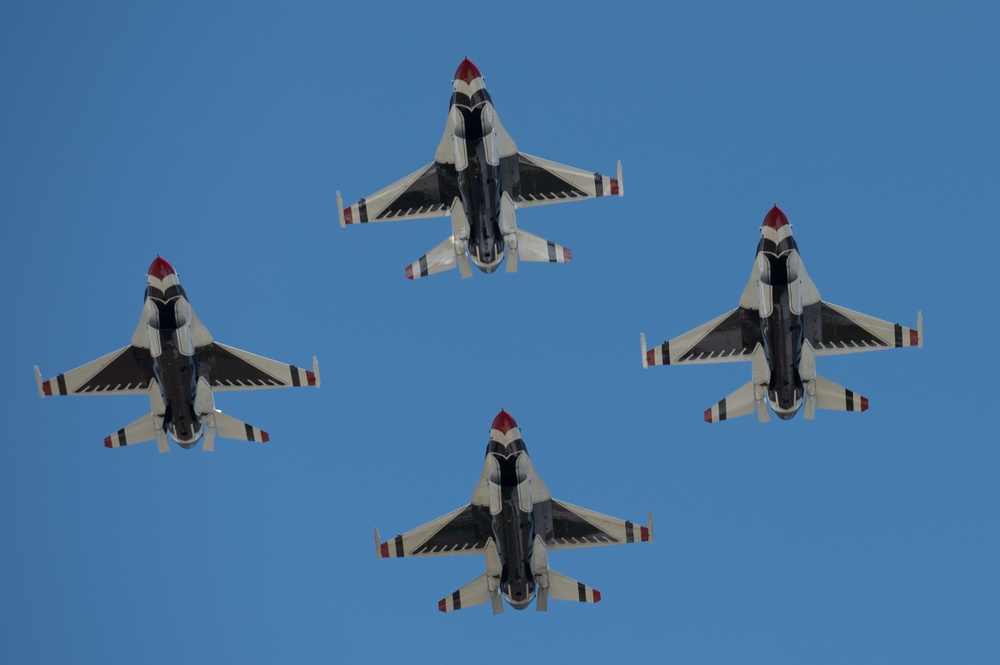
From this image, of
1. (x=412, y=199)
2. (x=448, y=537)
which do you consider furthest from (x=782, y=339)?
(x=412, y=199)

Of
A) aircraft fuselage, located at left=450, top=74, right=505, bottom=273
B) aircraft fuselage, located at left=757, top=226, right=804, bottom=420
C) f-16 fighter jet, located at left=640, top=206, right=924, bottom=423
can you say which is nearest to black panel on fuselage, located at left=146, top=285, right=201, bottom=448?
aircraft fuselage, located at left=450, top=74, right=505, bottom=273

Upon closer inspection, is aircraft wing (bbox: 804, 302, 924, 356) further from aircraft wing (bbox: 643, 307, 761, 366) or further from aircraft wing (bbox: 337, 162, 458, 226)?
aircraft wing (bbox: 337, 162, 458, 226)

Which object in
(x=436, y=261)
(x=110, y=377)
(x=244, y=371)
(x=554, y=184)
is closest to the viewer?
(x=110, y=377)

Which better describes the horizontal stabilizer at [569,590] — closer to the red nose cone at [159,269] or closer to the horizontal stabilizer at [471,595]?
the horizontal stabilizer at [471,595]

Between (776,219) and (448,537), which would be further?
(448,537)

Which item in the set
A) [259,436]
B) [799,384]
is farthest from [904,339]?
[259,436]

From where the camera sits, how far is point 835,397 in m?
86.1

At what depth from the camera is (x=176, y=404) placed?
84.8 meters

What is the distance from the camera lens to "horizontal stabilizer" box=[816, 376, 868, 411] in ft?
282

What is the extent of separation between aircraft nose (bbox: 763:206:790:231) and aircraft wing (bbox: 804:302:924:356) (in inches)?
198

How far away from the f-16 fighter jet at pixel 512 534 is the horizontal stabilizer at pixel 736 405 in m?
4.91

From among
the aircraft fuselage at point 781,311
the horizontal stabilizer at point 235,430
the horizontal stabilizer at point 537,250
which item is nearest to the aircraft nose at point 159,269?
the horizontal stabilizer at point 235,430

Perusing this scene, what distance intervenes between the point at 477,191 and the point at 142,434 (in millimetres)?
16805

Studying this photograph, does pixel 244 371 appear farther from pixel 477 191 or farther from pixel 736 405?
pixel 736 405
